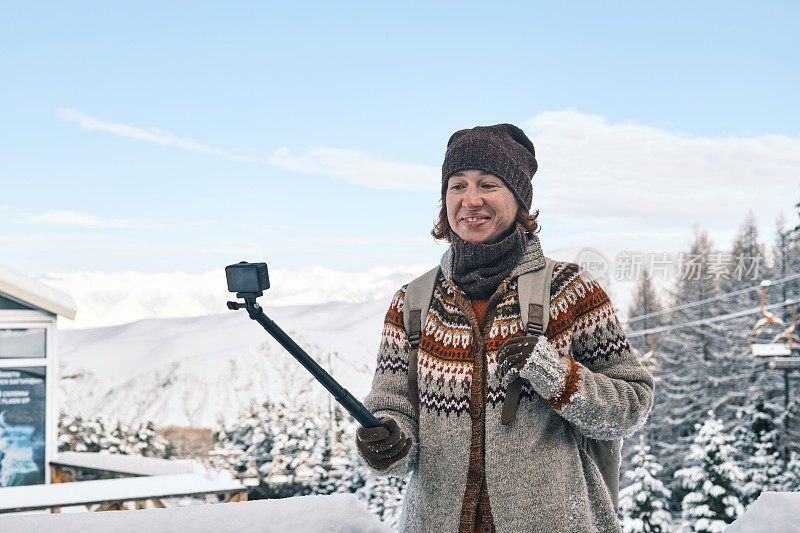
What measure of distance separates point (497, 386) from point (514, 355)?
0.11 metres

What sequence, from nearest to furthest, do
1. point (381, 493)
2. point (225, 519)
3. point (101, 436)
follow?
1. point (225, 519)
2. point (381, 493)
3. point (101, 436)

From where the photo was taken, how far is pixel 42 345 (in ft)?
30.0

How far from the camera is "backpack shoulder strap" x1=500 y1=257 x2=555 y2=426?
5.14 feet

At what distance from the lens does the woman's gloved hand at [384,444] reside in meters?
1.56

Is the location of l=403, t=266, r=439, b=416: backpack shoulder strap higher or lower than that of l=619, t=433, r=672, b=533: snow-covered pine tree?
higher

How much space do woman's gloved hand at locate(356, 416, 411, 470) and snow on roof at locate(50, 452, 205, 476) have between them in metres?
8.06

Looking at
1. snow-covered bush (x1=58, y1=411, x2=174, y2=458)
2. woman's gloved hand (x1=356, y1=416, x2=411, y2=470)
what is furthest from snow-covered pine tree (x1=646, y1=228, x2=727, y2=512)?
woman's gloved hand (x1=356, y1=416, x2=411, y2=470)

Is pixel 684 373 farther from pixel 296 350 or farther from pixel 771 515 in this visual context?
pixel 296 350

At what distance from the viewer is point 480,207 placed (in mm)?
1785

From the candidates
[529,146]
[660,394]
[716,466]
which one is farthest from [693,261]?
[529,146]

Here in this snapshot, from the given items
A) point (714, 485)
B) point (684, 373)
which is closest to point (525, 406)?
point (714, 485)

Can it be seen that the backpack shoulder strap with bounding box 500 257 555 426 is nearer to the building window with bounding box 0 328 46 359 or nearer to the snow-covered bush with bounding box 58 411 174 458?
the building window with bounding box 0 328 46 359

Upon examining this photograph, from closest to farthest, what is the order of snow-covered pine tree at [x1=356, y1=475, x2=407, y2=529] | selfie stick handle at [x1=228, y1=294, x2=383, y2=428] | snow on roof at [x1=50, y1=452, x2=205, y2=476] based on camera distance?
selfie stick handle at [x1=228, y1=294, x2=383, y2=428] < snow on roof at [x1=50, y1=452, x2=205, y2=476] < snow-covered pine tree at [x1=356, y1=475, x2=407, y2=529]

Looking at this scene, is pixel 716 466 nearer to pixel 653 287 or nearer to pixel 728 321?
pixel 728 321
